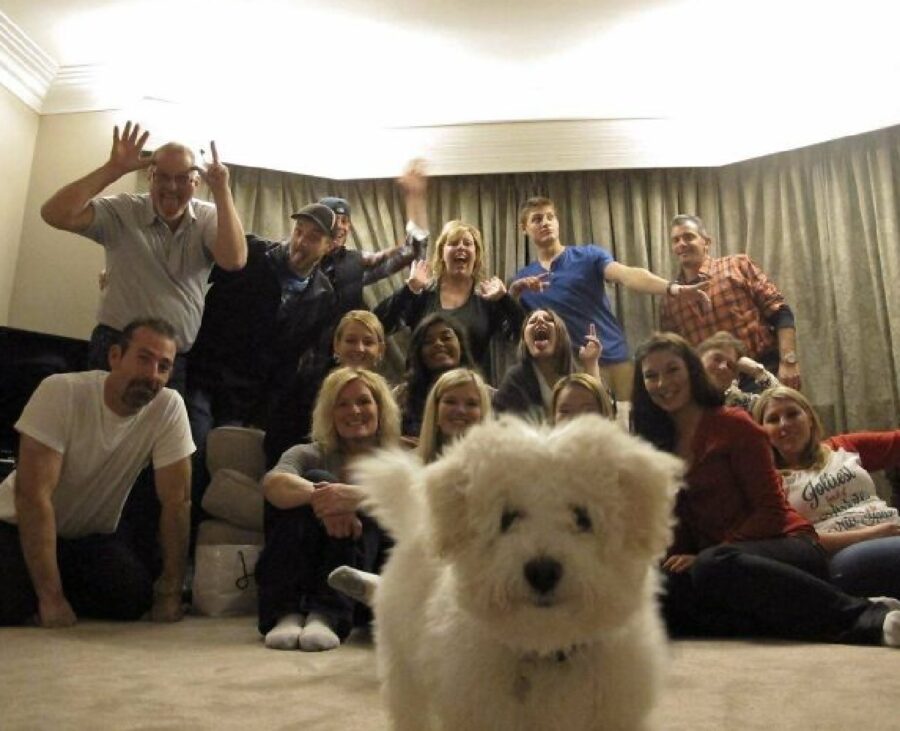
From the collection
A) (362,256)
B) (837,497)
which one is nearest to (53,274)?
(362,256)

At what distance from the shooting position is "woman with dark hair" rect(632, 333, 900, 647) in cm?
221

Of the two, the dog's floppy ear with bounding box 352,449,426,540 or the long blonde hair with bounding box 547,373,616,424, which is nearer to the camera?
the dog's floppy ear with bounding box 352,449,426,540

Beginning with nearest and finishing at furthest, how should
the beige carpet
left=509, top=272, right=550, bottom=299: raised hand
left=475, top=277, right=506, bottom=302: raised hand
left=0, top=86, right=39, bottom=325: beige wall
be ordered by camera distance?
the beige carpet
left=475, top=277, right=506, bottom=302: raised hand
left=509, top=272, right=550, bottom=299: raised hand
left=0, top=86, right=39, bottom=325: beige wall

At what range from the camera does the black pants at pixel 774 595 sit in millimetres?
2199

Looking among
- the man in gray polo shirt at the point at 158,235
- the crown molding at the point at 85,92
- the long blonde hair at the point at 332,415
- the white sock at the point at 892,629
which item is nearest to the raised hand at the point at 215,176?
the man in gray polo shirt at the point at 158,235

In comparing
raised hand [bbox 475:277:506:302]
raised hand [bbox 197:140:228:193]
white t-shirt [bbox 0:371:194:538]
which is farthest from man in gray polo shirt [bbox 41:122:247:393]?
raised hand [bbox 475:277:506:302]

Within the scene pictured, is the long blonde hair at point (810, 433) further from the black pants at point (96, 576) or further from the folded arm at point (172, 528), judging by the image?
the black pants at point (96, 576)

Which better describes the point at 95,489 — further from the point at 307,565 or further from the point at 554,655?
the point at 554,655

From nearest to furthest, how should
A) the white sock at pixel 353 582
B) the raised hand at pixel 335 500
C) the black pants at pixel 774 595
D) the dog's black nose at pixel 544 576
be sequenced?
the dog's black nose at pixel 544 576, the white sock at pixel 353 582, the black pants at pixel 774 595, the raised hand at pixel 335 500

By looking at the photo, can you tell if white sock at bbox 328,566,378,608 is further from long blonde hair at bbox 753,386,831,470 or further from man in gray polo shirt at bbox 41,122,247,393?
man in gray polo shirt at bbox 41,122,247,393

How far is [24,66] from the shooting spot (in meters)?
4.44

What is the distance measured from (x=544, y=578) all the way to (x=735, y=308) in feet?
11.3

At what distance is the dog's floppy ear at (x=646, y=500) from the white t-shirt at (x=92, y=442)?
6.73 ft

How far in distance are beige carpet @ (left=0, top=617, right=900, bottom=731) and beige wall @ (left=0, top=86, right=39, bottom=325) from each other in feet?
8.85
